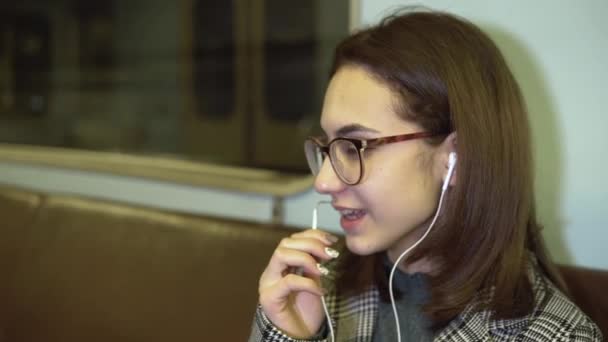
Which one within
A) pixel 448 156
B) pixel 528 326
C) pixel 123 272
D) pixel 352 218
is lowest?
pixel 123 272

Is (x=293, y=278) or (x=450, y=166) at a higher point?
(x=450, y=166)

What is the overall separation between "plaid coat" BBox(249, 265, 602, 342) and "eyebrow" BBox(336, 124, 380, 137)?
11.7 inches

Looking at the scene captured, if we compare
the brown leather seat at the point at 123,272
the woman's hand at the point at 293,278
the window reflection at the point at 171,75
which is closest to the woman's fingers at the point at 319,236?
the woman's hand at the point at 293,278

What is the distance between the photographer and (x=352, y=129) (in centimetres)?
93

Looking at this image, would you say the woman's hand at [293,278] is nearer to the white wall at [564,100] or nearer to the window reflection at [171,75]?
the white wall at [564,100]

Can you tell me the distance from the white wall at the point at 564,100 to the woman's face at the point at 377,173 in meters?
0.32

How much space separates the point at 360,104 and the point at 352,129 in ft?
0.12

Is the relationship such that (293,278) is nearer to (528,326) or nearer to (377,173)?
(377,173)

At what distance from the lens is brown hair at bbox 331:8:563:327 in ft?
2.97

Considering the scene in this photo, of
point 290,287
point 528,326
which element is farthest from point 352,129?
point 528,326

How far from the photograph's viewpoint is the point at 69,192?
1922 mm

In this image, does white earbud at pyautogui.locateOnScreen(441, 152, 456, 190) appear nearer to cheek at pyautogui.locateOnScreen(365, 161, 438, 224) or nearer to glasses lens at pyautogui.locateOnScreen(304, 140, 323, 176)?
cheek at pyautogui.locateOnScreen(365, 161, 438, 224)

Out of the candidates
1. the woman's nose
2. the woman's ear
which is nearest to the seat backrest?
the woman's nose

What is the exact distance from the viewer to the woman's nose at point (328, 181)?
96cm
